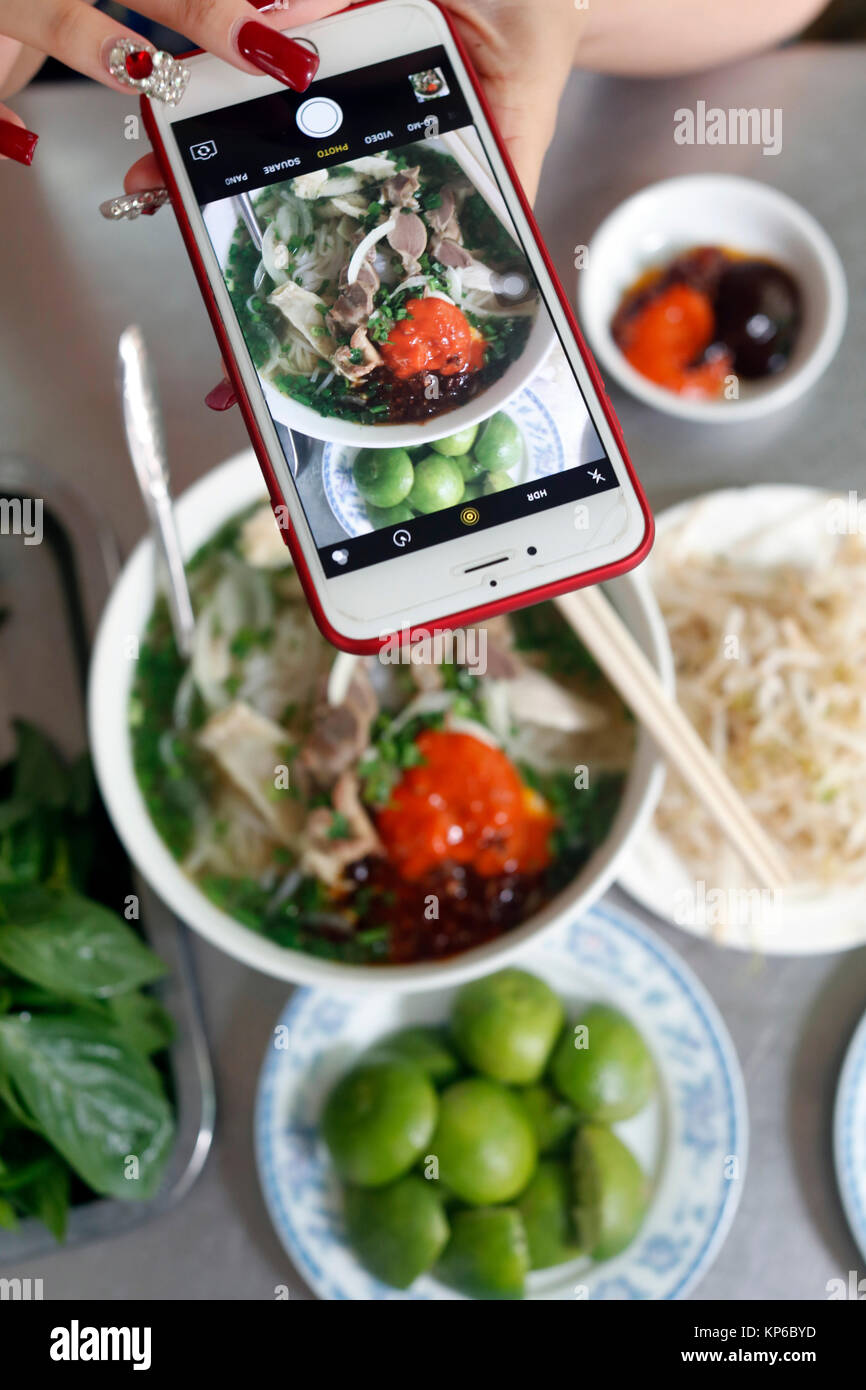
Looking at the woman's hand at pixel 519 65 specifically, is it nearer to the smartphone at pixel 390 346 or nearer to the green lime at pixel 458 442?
the smartphone at pixel 390 346

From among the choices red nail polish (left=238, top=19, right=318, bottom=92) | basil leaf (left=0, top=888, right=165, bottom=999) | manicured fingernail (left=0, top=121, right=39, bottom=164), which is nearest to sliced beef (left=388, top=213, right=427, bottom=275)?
red nail polish (left=238, top=19, right=318, bottom=92)

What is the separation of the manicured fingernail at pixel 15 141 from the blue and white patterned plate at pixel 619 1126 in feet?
2.84

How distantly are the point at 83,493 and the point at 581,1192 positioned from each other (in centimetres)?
106

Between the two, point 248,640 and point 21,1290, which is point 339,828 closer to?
point 248,640

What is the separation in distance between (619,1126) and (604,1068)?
117 millimetres

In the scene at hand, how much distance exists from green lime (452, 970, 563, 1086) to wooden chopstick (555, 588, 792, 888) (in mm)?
276

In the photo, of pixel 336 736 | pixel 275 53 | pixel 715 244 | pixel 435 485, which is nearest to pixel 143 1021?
pixel 336 736

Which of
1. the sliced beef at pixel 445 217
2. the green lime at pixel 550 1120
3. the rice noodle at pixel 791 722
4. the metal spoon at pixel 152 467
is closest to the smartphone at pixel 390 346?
the sliced beef at pixel 445 217

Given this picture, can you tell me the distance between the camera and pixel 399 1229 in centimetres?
104

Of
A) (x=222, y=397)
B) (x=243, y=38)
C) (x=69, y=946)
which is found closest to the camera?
(x=243, y=38)

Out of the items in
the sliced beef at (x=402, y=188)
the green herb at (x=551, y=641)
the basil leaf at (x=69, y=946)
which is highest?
the sliced beef at (x=402, y=188)

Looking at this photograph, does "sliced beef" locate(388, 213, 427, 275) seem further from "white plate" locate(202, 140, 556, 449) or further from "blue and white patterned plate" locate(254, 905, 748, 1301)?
"blue and white patterned plate" locate(254, 905, 748, 1301)

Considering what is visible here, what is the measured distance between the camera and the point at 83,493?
53.9 inches

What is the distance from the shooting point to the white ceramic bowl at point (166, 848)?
3.21 feet
